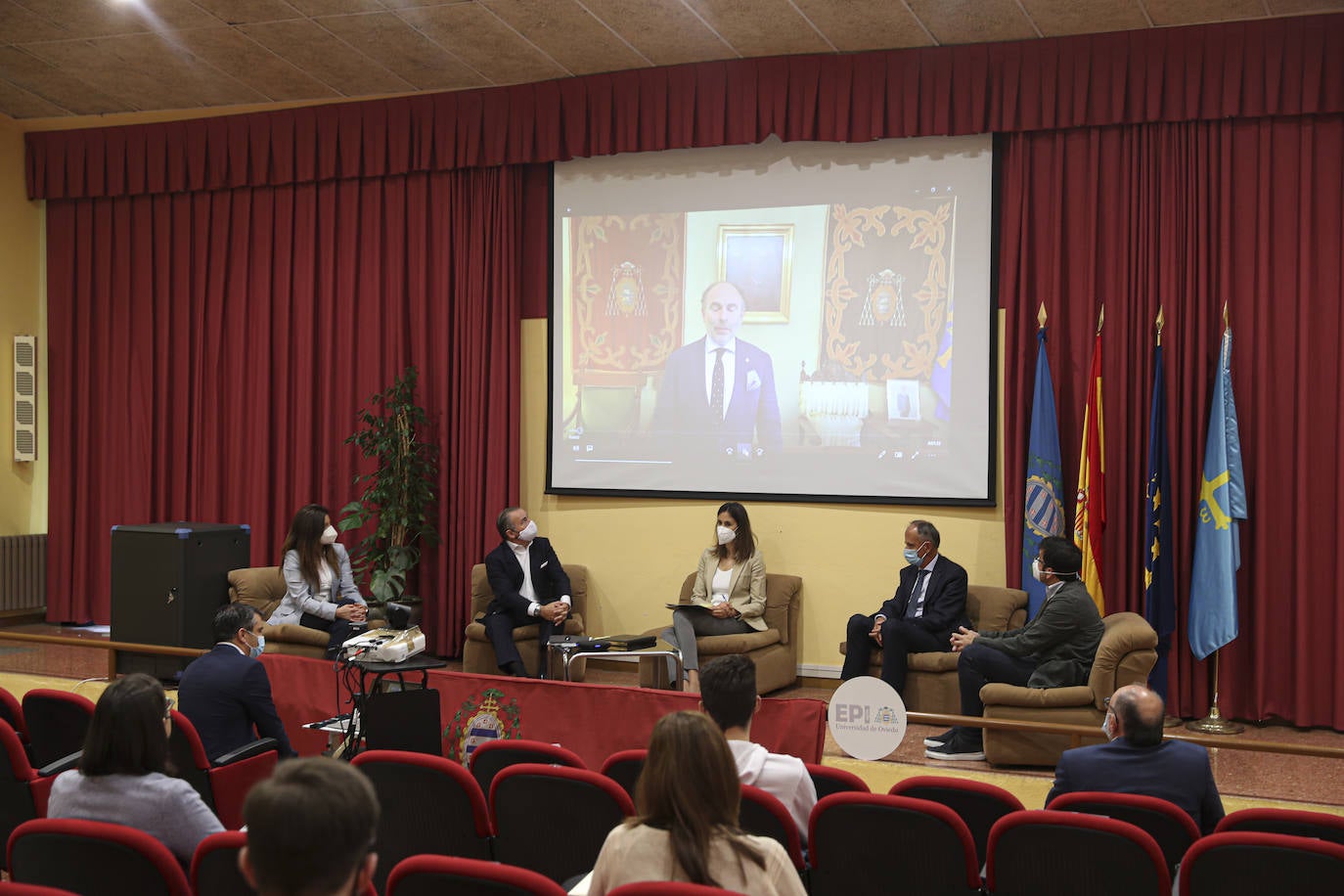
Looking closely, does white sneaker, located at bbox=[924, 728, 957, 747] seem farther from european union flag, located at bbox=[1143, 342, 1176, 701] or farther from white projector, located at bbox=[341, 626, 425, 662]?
white projector, located at bbox=[341, 626, 425, 662]

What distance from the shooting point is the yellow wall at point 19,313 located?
32.5 ft

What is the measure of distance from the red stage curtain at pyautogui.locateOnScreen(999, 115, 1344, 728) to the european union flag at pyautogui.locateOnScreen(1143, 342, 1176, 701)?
5.0 inches

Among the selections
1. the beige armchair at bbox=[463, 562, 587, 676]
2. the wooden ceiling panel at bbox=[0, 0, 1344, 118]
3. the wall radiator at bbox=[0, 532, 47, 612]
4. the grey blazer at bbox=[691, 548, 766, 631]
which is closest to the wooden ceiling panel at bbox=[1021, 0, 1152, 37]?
the wooden ceiling panel at bbox=[0, 0, 1344, 118]

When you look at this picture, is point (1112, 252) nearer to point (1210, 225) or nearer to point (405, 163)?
point (1210, 225)

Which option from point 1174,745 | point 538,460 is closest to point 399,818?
point 1174,745

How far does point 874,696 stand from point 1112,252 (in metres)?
3.72

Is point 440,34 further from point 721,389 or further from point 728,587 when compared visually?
point 728,587

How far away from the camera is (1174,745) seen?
3.53 metres

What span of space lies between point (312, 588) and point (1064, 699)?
4.34 meters

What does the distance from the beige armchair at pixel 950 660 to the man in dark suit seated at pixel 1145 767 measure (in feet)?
9.35

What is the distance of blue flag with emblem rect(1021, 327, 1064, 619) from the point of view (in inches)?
276

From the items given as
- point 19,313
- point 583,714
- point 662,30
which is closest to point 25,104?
point 19,313

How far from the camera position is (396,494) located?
843cm

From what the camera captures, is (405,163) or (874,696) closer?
(874,696)
